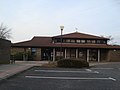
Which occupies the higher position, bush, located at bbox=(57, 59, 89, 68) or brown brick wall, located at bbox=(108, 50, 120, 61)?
brown brick wall, located at bbox=(108, 50, 120, 61)

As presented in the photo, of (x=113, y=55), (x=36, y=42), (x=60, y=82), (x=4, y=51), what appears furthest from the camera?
(x=36, y=42)

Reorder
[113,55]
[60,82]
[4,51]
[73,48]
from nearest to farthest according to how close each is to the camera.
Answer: [60,82]
[4,51]
[113,55]
[73,48]

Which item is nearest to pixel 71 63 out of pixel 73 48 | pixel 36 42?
pixel 73 48

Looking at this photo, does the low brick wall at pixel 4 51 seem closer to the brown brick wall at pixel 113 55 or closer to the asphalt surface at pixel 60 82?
the asphalt surface at pixel 60 82

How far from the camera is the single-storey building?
192 feet

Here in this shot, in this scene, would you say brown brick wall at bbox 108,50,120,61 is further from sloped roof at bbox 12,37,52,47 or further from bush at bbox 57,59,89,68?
bush at bbox 57,59,89,68

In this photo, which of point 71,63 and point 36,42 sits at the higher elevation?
point 36,42

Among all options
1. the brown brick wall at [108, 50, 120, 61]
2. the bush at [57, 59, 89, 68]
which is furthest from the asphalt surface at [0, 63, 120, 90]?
the brown brick wall at [108, 50, 120, 61]

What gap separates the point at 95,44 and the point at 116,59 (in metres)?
5.20

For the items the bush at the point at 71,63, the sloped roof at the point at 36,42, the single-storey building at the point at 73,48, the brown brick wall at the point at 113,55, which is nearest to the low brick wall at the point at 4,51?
the bush at the point at 71,63

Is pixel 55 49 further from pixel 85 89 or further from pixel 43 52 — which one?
pixel 85 89

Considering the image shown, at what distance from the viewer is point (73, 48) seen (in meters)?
59.4

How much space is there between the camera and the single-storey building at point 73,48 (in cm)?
5838

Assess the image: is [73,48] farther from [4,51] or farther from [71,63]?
[71,63]
